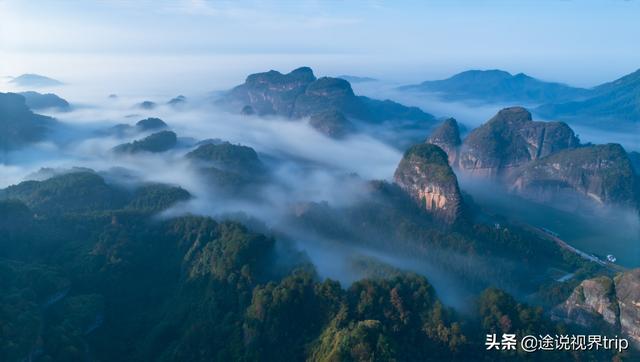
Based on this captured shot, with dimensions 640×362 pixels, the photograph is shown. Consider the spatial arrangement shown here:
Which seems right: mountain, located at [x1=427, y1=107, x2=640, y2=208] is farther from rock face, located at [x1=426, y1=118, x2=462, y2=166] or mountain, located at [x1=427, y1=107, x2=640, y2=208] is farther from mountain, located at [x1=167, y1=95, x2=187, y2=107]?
mountain, located at [x1=167, y1=95, x2=187, y2=107]

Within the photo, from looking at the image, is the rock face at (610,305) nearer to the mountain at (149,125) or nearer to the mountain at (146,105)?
the mountain at (149,125)

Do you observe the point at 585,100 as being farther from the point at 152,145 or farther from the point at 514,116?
the point at 152,145

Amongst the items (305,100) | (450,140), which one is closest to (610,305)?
(450,140)

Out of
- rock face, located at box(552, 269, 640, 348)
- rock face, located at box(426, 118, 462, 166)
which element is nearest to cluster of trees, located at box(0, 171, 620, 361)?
rock face, located at box(552, 269, 640, 348)

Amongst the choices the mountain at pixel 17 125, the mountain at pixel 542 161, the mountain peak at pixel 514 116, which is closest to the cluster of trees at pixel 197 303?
the mountain at pixel 17 125

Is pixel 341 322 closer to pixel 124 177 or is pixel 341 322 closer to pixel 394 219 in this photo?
pixel 394 219

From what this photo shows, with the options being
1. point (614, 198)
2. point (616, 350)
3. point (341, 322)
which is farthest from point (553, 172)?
point (341, 322)
